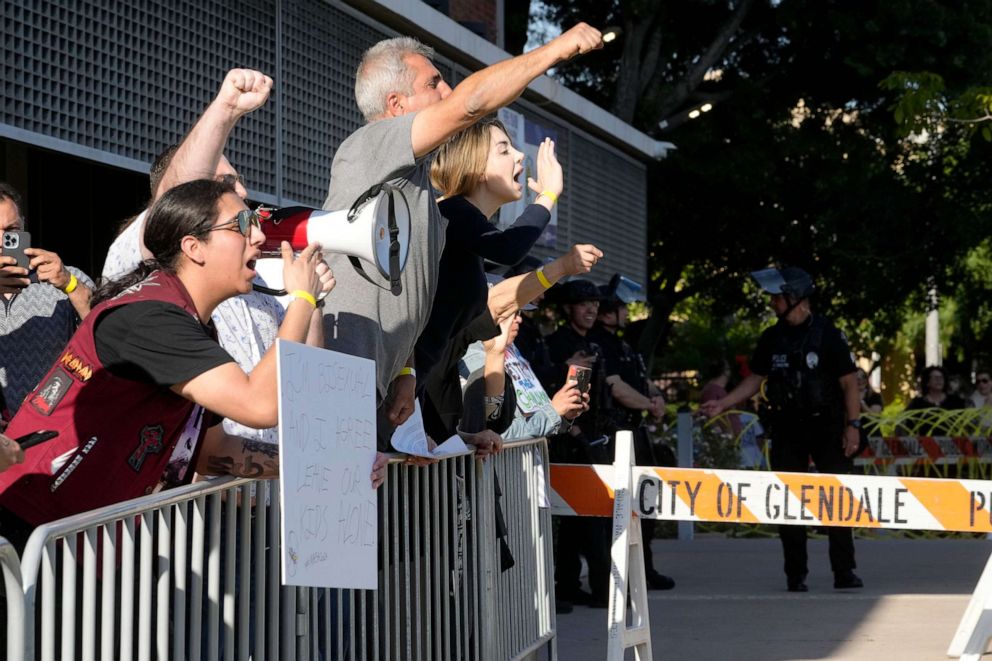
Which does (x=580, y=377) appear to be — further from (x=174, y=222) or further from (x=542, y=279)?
(x=174, y=222)

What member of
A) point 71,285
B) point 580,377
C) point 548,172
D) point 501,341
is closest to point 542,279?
point 548,172

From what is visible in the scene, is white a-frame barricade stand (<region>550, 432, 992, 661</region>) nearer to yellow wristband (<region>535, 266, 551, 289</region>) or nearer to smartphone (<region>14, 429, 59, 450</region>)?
yellow wristband (<region>535, 266, 551, 289</region>)

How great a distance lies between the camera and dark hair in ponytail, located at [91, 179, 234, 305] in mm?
3582

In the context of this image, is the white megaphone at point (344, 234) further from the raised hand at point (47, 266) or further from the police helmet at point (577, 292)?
the police helmet at point (577, 292)

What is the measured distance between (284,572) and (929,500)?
431 cm

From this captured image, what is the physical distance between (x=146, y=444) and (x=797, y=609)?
646 cm

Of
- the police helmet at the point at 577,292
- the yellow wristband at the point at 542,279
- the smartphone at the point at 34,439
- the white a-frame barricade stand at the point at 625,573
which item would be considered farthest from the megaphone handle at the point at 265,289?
the police helmet at the point at 577,292

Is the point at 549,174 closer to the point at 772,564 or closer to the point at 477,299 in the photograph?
the point at 477,299

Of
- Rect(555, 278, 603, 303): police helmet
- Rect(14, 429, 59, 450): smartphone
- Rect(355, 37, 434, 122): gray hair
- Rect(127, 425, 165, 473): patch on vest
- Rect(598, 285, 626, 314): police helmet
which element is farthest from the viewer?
Rect(598, 285, 626, 314): police helmet

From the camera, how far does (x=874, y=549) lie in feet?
41.3

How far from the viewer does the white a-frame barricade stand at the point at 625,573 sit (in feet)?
20.5

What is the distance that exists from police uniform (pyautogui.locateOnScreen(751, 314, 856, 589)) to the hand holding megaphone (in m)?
6.74

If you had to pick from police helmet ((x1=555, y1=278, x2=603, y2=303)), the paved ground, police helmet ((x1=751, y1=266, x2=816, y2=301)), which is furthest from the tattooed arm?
police helmet ((x1=751, y1=266, x2=816, y2=301))

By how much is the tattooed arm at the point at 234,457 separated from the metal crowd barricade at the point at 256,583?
1.9 inches
